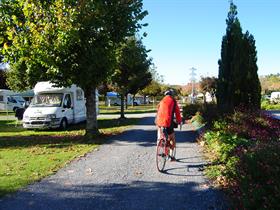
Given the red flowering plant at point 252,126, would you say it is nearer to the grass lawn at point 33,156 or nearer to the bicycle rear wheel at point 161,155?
the bicycle rear wheel at point 161,155

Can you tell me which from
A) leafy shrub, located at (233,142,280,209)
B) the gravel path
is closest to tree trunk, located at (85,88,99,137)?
the gravel path

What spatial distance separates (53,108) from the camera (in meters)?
20.9

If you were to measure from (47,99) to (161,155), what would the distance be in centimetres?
1377

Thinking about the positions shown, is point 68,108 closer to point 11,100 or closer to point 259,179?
point 259,179

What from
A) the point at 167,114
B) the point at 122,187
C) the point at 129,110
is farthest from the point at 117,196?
the point at 129,110

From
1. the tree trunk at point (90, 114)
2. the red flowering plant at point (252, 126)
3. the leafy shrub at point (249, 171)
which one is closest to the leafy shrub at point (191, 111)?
the red flowering plant at point (252, 126)

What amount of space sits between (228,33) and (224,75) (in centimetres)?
203

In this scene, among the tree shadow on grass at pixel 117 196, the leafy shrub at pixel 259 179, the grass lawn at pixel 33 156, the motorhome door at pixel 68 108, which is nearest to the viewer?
the leafy shrub at pixel 259 179

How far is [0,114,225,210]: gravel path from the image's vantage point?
659cm

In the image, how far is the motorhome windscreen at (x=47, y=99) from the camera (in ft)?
70.8

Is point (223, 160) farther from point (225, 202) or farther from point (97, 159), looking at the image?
point (97, 159)

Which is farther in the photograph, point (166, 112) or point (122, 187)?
point (166, 112)

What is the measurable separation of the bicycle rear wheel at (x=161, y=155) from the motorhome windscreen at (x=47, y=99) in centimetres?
1289

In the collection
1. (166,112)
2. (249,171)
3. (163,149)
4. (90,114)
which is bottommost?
(163,149)
